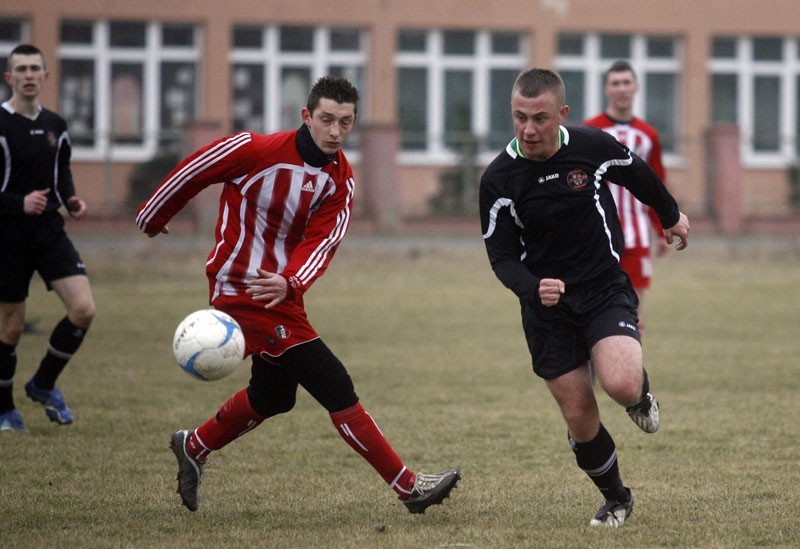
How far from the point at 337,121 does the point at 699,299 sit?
12856 mm

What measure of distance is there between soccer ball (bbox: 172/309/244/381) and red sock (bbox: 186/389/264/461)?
0.41 meters

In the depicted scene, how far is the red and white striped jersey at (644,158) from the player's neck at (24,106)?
4.06m

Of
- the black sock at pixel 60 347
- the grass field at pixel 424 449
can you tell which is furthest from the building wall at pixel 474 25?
the black sock at pixel 60 347

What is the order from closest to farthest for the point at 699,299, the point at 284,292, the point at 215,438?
the point at 284,292
the point at 215,438
the point at 699,299

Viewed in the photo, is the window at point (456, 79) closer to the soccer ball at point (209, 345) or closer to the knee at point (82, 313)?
the knee at point (82, 313)

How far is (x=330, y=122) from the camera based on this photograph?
18.9 feet

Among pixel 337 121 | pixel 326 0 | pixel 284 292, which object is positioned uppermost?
pixel 326 0

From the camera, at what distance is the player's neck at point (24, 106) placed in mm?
8250

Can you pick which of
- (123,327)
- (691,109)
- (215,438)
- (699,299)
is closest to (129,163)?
(123,327)

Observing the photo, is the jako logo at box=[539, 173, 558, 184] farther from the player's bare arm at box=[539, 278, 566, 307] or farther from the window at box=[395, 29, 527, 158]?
the window at box=[395, 29, 527, 158]

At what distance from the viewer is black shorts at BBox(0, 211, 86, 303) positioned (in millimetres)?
8156

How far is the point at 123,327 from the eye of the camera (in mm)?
14422

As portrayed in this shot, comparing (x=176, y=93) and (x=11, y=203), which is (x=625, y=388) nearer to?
(x=11, y=203)

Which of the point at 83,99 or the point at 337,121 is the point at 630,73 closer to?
the point at 337,121
